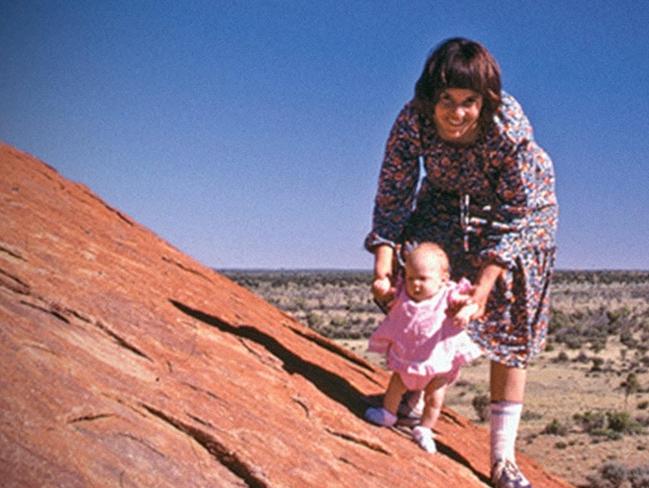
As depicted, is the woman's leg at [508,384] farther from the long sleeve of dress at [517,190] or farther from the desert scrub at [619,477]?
the desert scrub at [619,477]

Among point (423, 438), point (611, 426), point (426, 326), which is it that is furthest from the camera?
point (611, 426)

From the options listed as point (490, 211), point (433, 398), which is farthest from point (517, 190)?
point (433, 398)

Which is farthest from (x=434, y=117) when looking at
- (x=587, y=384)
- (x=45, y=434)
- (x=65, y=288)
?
(x=587, y=384)

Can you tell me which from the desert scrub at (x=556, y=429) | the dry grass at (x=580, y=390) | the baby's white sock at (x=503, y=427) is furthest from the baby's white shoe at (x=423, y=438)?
the desert scrub at (x=556, y=429)

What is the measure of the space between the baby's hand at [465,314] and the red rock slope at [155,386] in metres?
0.62

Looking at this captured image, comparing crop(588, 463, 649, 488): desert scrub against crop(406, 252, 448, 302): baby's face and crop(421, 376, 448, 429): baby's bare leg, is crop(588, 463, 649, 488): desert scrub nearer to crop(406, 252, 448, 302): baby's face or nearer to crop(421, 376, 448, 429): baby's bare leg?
crop(421, 376, 448, 429): baby's bare leg

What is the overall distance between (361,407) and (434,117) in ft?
4.65

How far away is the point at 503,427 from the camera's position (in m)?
3.58

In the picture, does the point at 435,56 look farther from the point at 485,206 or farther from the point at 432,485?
the point at 432,485

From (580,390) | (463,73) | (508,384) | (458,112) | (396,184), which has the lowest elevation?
(580,390)

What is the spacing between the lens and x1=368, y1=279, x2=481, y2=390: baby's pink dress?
3.41 metres

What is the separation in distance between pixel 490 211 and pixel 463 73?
64 centimetres

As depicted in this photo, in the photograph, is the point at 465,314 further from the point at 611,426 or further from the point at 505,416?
the point at 611,426

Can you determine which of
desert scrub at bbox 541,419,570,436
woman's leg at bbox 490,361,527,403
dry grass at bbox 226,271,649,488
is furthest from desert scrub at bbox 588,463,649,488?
woman's leg at bbox 490,361,527,403
